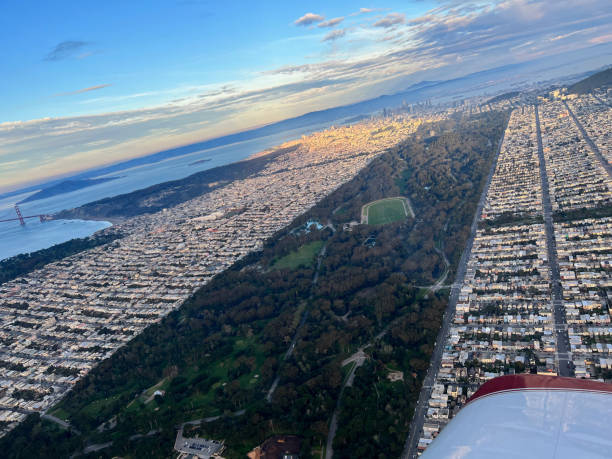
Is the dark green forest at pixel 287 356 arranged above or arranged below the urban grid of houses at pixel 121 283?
below

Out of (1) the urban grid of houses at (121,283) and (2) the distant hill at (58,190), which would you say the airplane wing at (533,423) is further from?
(2) the distant hill at (58,190)

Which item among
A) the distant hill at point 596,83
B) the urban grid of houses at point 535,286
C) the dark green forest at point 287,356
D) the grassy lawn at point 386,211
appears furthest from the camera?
the distant hill at point 596,83

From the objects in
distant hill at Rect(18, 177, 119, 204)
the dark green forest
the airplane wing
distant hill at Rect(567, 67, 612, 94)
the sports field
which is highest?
distant hill at Rect(18, 177, 119, 204)

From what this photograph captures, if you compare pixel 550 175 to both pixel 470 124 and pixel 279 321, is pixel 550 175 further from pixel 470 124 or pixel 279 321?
pixel 470 124

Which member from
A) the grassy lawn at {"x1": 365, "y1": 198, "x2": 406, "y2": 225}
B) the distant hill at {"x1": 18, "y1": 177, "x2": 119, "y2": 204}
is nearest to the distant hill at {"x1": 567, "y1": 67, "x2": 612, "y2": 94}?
the grassy lawn at {"x1": 365, "y1": 198, "x2": 406, "y2": 225}

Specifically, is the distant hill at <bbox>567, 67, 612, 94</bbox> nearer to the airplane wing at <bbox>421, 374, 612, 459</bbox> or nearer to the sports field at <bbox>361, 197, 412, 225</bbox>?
the sports field at <bbox>361, 197, 412, 225</bbox>

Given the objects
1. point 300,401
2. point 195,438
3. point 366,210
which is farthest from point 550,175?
point 195,438

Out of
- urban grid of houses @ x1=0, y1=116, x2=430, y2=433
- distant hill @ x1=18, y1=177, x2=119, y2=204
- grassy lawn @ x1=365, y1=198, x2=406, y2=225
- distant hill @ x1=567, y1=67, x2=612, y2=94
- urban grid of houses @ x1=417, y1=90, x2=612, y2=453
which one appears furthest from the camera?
distant hill @ x1=18, y1=177, x2=119, y2=204

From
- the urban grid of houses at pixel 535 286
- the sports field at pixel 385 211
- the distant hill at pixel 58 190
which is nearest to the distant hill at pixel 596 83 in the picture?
the urban grid of houses at pixel 535 286
